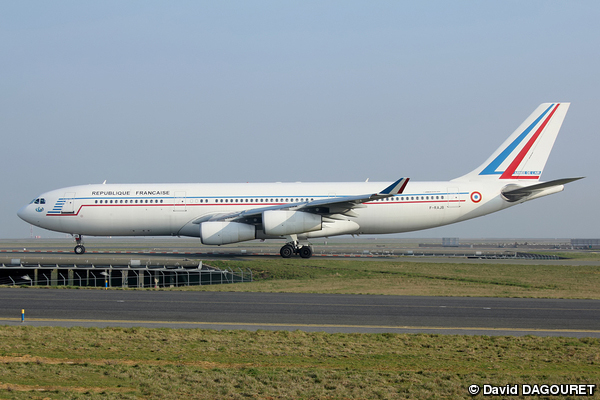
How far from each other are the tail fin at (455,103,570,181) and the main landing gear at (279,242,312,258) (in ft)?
38.3

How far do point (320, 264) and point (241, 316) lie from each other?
14.4 metres

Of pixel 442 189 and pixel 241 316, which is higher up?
pixel 442 189

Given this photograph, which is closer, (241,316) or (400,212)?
(241,316)

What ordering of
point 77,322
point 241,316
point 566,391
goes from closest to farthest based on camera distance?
point 566,391 < point 77,322 < point 241,316

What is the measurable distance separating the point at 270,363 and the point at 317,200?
22.1 meters

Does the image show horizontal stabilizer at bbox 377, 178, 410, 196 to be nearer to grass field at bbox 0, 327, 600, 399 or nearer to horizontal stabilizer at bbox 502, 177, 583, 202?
horizontal stabilizer at bbox 502, 177, 583, 202

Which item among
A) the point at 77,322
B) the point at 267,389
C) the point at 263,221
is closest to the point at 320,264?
the point at 263,221

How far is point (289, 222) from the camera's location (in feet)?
102

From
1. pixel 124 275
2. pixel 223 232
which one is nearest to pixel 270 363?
pixel 223 232

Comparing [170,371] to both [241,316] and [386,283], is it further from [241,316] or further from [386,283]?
[386,283]

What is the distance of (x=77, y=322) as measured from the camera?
1441 centimetres

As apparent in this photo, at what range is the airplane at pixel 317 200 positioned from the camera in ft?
108

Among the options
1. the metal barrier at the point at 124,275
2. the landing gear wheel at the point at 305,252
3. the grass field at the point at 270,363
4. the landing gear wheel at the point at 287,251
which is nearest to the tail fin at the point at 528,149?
the landing gear wheel at the point at 305,252

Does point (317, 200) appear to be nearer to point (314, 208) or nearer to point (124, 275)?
point (314, 208)
